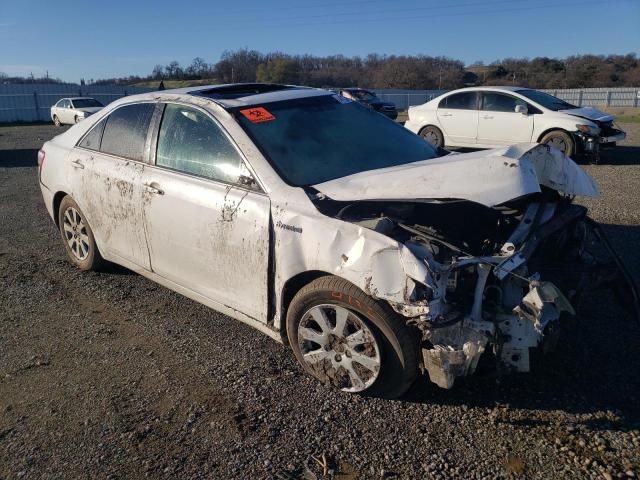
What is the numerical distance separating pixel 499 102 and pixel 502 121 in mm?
471

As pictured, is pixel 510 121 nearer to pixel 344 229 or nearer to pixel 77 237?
pixel 77 237

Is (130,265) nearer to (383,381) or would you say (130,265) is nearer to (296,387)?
(296,387)

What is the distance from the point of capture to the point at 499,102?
11906mm

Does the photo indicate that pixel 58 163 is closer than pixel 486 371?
No

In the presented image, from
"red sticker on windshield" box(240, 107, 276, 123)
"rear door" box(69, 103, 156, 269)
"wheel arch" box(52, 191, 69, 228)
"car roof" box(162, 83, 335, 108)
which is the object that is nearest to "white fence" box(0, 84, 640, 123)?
"wheel arch" box(52, 191, 69, 228)

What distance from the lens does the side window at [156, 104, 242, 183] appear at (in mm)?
3498

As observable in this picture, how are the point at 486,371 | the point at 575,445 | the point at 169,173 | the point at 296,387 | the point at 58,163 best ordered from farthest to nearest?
1. the point at 58,163
2. the point at 169,173
3. the point at 296,387
4. the point at 486,371
5. the point at 575,445

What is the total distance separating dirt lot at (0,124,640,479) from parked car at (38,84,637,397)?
257 mm

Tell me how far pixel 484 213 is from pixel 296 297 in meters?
1.36

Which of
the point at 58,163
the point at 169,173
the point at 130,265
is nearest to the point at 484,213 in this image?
the point at 169,173

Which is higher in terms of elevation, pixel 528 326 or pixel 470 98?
pixel 470 98

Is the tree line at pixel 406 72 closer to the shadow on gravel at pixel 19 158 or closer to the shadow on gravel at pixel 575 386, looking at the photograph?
the shadow on gravel at pixel 19 158

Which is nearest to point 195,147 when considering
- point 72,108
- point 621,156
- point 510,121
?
point 510,121

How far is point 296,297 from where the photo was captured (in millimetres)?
3098
